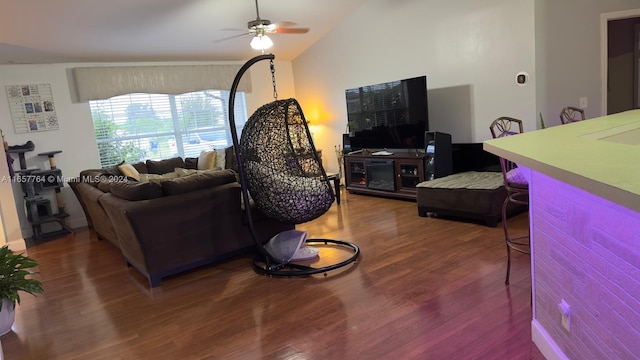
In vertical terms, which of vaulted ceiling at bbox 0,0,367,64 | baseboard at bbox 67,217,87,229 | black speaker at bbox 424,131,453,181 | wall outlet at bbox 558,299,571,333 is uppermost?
vaulted ceiling at bbox 0,0,367,64

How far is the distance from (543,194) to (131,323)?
2.56m

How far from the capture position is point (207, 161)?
6.39 meters

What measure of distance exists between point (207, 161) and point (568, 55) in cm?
486

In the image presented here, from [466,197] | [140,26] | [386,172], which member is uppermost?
[140,26]

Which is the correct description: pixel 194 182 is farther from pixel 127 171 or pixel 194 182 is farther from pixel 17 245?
pixel 17 245

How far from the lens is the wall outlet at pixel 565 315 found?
1.62 m

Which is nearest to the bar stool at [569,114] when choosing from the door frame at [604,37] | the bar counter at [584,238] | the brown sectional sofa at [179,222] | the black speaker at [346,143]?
the door frame at [604,37]

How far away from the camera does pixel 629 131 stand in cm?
199

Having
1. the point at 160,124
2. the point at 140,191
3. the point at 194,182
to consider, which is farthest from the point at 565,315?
the point at 160,124

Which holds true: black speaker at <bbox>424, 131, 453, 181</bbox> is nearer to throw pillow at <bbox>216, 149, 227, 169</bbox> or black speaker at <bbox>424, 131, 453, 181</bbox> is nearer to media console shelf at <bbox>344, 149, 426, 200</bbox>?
media console shelf at <bbox>344, 149, 426, 200</bbox>

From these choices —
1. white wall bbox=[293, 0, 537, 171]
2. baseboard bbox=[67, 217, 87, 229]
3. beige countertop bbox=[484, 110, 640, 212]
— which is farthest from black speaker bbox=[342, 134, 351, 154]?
beige countertop bbox=[484, 110, 640, 212]

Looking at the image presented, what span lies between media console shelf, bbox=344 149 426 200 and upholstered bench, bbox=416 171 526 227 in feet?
1.98

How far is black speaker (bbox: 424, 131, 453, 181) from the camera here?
4953mm

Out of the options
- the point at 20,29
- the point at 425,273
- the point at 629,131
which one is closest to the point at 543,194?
the point at 629,131
